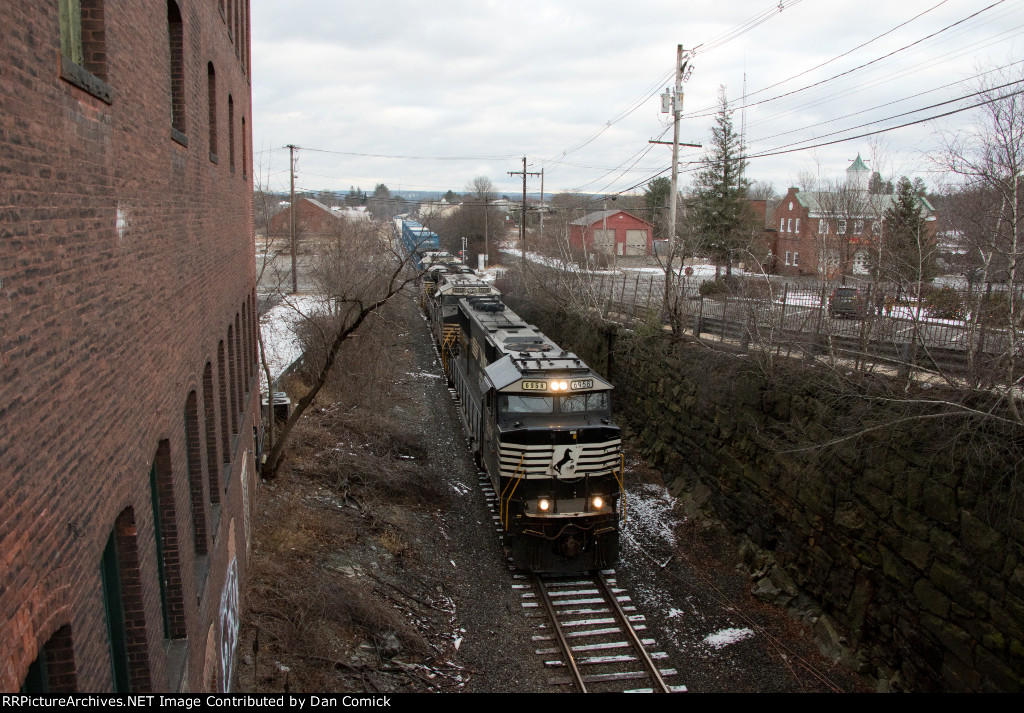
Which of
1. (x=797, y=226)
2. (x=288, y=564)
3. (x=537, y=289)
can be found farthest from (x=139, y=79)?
(x=797, y=226)

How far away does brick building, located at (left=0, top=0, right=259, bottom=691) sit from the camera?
317 cm

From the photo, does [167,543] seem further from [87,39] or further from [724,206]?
[724,206]

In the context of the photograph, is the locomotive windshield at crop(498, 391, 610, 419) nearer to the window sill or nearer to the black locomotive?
the black locomotive

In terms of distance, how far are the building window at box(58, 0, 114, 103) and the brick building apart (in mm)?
14

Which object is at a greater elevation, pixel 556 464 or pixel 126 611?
pixel 126 611

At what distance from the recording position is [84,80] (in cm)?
418

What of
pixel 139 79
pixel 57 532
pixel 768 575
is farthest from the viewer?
pixel 768 575

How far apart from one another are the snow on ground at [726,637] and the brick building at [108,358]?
750cm

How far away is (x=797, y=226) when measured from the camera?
53.5 meters

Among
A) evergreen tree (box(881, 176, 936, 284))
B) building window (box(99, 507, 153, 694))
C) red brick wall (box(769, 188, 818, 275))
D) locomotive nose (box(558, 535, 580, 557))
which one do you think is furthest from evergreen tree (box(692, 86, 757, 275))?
building window (box(99, 507, 153, 694))

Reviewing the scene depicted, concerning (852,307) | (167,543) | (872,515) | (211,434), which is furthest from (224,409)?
(852,307)

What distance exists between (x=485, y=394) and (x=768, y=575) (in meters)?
6.86

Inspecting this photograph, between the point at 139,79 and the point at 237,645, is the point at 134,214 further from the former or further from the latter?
the point at 237,645

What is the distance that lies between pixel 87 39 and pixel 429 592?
10.8 meters
